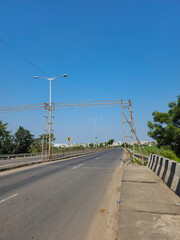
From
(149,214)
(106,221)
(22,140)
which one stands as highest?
(22,140)

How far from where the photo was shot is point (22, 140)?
57.3m

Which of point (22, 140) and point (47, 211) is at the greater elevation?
point (22, 140)

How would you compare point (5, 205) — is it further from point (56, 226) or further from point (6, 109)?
point (6, 109)

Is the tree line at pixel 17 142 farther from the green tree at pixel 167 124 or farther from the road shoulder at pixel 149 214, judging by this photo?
the road shoulder at pixel 149 214

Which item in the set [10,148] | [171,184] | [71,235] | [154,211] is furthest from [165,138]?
[10,148]

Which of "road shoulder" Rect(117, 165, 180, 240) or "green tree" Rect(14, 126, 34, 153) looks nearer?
"road shoulder" Rect(117, 165, 180, 240)

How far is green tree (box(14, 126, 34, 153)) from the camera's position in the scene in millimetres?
56006

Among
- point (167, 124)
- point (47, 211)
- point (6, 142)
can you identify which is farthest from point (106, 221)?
point (6, 142)

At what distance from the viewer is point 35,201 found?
5465mm

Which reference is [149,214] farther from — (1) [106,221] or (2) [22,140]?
(2) [22,140]

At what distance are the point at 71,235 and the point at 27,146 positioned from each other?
59.7 meters

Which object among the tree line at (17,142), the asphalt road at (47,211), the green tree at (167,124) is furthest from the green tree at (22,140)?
the asphalt road at (47,211)

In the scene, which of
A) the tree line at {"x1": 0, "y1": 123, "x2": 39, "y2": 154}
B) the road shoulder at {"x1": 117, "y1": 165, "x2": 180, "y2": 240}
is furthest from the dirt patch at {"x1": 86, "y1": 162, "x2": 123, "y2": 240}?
the tree line at {"x1": 0, "y1": 123, "x2": 39, "y2": 154}

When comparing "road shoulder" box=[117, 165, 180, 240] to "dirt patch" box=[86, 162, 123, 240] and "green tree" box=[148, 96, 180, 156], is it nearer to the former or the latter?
"dirt patch" box=[86, 162, 123, 240]
